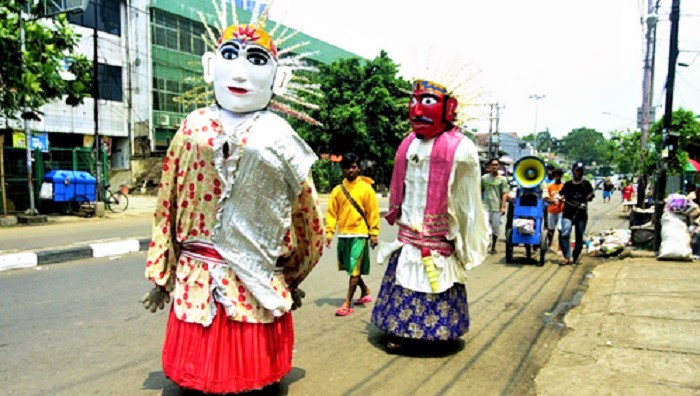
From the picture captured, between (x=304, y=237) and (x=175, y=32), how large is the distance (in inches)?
1033

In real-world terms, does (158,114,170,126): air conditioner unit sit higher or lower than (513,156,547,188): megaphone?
higher

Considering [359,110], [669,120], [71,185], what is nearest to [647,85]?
[669,120]

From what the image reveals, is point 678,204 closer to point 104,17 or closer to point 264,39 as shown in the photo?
point 264,39

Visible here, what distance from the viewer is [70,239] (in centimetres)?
1022

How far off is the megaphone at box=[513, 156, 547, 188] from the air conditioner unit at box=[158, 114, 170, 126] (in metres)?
21.5

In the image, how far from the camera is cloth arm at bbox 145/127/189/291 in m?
2.95

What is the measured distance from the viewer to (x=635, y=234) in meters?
9.99

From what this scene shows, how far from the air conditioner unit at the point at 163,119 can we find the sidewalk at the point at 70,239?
11.6 metres

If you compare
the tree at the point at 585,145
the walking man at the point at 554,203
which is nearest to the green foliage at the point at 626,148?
the walking man at the point at 554,203

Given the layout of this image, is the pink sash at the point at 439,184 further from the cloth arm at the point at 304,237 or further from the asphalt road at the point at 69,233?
the asphalt road at the point at 69,233

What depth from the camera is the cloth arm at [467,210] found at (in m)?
4.05

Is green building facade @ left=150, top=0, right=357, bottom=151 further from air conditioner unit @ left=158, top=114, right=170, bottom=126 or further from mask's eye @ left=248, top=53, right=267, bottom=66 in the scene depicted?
mask's eye @ left=248, top=53, right=267, bottom=66

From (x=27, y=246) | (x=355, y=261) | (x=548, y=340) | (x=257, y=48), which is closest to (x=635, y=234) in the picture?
(x=548, y=340)

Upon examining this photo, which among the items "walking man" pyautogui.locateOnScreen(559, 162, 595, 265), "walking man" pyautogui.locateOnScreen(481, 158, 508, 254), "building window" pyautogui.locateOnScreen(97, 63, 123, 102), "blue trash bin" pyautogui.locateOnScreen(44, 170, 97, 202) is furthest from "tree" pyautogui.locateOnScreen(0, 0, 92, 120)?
"building window" pyautogui.locateOnScreen(97, 63, 123, 102)
